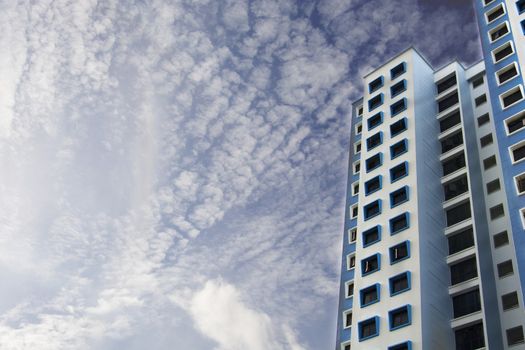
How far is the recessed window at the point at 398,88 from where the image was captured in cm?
4978

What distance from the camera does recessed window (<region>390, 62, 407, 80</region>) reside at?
5119 centimetres

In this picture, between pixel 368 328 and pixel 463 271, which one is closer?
pixel 368 328

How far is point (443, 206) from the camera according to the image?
4250 cm

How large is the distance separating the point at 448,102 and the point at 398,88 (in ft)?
14.4

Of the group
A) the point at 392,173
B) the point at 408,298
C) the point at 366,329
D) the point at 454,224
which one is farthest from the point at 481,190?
the point at 366,329

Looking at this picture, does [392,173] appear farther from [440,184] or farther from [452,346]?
[452,346]

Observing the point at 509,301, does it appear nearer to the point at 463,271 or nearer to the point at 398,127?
the point at 463,271

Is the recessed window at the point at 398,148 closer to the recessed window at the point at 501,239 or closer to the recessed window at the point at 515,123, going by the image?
the recessed window at the point at 515,123

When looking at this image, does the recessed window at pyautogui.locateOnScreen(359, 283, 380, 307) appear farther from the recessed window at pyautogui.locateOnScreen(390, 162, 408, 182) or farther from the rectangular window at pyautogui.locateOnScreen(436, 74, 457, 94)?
the rectangular window at pyautogui.locateOnScreen(436, 74, 457, 94)

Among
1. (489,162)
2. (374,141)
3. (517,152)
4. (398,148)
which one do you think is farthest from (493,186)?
(374,141)

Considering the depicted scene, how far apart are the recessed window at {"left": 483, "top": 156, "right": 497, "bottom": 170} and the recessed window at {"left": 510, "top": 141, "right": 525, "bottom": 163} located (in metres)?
4.37

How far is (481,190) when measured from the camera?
136ft

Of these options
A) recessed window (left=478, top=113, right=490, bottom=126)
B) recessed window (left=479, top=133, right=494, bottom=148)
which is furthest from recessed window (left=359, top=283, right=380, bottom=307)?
recessed window (left=478, top=113, right=490, bottom=126)

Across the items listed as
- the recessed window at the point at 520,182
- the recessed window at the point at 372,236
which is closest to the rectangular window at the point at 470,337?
the recessed window at the point at 372,236
